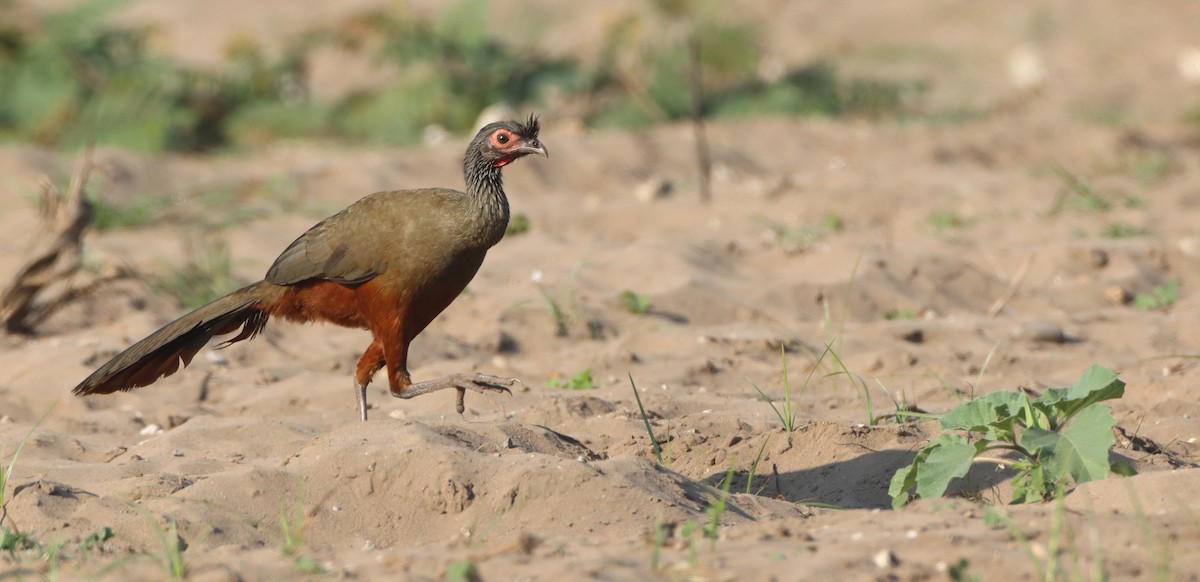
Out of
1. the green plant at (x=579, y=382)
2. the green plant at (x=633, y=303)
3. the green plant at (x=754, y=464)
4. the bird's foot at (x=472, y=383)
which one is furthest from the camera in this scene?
the green plant at (x=633, y=303)

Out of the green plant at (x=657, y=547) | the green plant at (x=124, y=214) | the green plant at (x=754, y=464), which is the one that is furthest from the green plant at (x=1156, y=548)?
the green plant at (x=124, y=214)

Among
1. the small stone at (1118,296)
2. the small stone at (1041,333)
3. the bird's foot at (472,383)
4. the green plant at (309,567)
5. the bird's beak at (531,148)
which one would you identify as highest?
the bird's beak at (531,148)

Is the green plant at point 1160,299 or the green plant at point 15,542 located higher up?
the green plant at point 15,542

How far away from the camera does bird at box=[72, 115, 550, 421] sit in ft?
16.5

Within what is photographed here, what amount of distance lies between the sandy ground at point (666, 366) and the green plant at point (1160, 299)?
0.36 ft

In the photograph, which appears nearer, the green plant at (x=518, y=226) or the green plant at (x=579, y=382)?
the green plant at (x=579, y=382)

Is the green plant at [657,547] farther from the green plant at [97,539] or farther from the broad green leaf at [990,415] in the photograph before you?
the green plant at [97,539]

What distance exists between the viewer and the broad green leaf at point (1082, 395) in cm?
394

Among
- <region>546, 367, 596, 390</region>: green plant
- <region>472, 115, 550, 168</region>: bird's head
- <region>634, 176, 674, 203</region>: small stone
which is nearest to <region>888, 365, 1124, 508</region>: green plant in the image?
<region>546, 367, 596, 390</region>: green plant

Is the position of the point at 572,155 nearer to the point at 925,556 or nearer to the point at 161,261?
the point at 161,261

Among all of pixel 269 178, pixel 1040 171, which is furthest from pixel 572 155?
pixel 1040 171

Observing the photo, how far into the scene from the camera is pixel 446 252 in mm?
5008

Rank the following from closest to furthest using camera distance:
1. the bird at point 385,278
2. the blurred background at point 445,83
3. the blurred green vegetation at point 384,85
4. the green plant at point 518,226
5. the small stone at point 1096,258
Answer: the bird at point 385,278
the small stone at point 1096,258
the green plant at point 518,226
the blurred green vegetation at point 384,85
the blurred background at point 445,83

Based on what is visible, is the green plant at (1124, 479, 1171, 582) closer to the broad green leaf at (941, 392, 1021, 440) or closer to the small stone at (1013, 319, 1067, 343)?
the broad green leaf at (941, 392, 1021, 440)
